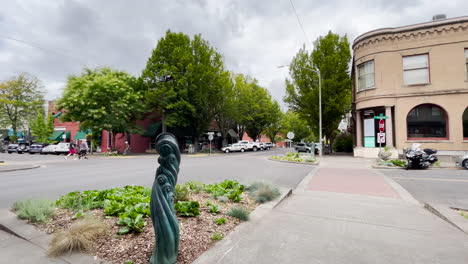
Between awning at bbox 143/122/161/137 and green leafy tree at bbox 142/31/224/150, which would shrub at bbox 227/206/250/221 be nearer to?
green leafy tree at bbox 142/31/224/150

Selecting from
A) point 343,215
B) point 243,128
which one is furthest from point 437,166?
point 243,128

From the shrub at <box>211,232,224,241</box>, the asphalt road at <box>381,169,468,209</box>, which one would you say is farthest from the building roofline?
the shrub at <box>211,232,224,241</box>

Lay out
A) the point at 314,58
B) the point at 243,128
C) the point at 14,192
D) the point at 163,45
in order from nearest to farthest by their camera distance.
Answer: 1. the point at 14,192
2. the point at 314,58
3. the point at 163,45
4. the point at 243,128

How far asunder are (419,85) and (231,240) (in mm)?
21961

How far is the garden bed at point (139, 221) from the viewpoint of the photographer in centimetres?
286

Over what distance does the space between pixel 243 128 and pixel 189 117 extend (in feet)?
55.3

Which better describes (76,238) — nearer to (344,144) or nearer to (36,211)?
(36,211)

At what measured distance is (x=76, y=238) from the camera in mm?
2877

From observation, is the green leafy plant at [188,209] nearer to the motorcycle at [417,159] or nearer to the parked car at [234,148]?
the motorcycle at [417,159]

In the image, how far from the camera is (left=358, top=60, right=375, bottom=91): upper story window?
20397 mm

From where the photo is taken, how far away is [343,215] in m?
4.60

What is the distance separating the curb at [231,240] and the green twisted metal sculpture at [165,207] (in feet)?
1.26

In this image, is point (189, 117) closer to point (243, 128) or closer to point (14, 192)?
point (243, 128)

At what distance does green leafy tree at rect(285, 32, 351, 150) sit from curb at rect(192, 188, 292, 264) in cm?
2045
